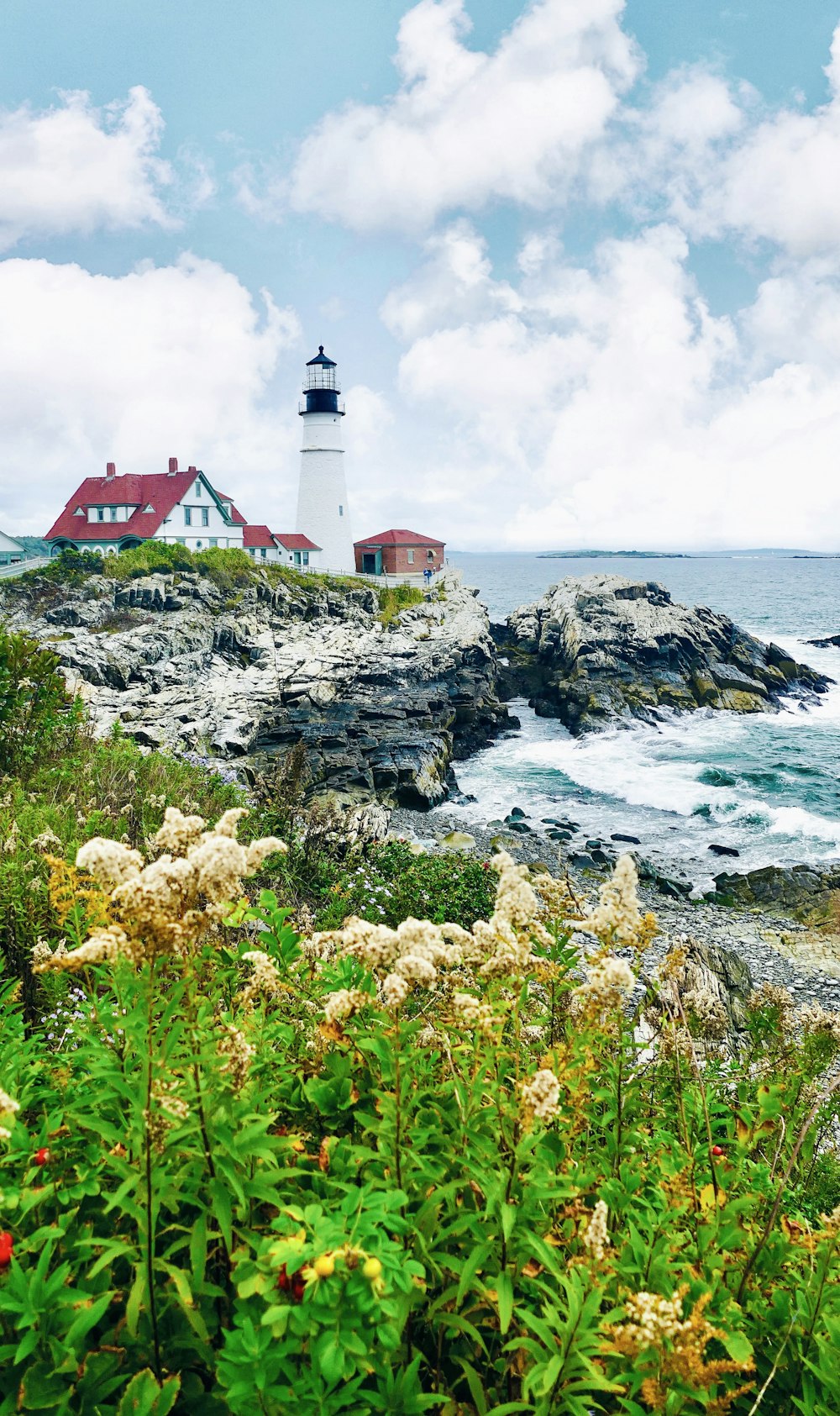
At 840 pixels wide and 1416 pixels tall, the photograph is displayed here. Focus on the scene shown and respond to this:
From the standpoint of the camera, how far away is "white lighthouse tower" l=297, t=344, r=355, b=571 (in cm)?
6303

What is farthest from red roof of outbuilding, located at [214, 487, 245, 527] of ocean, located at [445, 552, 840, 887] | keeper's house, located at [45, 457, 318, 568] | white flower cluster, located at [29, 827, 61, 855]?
white flower cluster, located at [29, 827, 61, 855]

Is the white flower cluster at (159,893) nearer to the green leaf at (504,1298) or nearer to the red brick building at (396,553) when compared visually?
the green leaf at (504,1298)

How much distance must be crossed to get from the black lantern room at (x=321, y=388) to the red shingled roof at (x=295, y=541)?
32.1 feet

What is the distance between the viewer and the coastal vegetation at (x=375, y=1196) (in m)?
2.26

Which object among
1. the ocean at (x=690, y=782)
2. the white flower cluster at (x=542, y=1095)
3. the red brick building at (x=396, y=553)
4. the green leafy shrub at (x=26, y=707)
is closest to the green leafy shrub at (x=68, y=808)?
the green leafy shrub at (x=26, y=707)

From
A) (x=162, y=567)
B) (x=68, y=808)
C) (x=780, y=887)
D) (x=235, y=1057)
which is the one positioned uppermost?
(x=162, y=567)

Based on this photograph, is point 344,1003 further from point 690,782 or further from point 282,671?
point 282,671

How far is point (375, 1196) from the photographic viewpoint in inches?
92.3

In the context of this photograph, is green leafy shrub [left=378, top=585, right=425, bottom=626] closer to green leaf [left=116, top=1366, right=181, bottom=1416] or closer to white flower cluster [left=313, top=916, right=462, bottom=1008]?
white flower cluster [left=313, top=916, right=462, bottom=1008]

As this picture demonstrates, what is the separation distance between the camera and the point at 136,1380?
2.25 metres

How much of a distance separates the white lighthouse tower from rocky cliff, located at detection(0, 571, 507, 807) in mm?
12719

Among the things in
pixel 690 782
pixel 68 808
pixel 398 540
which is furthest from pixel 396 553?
pixel 68 808

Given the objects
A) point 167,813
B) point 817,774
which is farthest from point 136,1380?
point 817,774

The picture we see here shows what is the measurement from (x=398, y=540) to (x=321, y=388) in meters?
13.7
